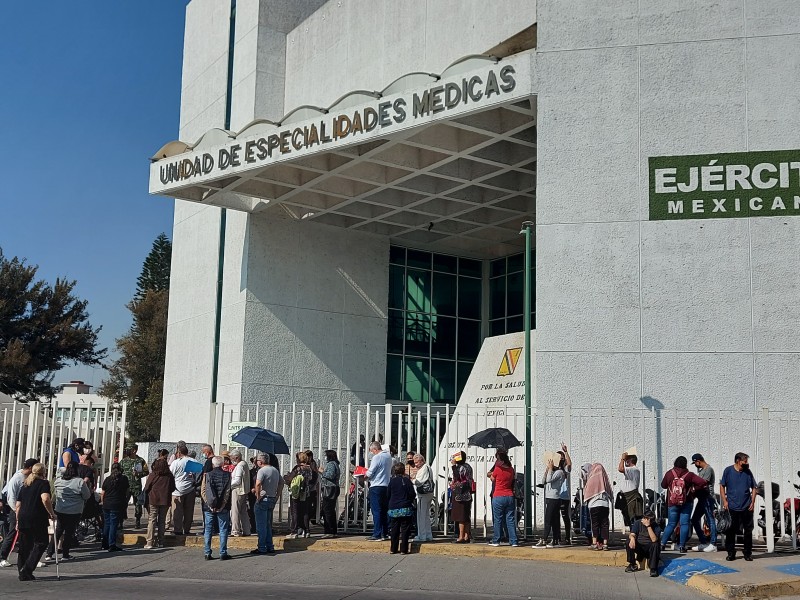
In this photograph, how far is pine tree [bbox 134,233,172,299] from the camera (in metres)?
67.0

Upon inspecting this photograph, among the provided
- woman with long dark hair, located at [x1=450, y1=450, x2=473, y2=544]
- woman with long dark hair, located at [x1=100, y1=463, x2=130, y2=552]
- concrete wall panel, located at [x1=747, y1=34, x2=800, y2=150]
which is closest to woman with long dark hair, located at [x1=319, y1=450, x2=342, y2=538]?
woman with long dark hair, located at [x1=450, y1=450, x2=473, y2=544]

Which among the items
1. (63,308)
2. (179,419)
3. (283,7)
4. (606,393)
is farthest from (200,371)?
(63,308)

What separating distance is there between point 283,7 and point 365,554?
1980cm

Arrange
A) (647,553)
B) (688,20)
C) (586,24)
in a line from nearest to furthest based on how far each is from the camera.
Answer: (647,553), (688,20), (586,24)

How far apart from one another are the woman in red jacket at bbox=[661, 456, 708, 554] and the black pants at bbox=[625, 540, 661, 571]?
122 cm

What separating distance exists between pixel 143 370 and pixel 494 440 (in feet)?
135

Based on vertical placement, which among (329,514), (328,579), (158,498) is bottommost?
(328,579)

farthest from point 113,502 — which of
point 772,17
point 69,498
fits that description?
point 772,17

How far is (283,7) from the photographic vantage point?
28.7 meters

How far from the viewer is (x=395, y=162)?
22.4 meters

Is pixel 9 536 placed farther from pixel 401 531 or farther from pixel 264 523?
pixel 401 531

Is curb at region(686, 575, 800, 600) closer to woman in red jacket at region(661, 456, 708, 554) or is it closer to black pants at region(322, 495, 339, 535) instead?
woman in red jacket at region(661, 456, 708, 554)

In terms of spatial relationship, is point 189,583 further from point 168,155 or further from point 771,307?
point 168,155

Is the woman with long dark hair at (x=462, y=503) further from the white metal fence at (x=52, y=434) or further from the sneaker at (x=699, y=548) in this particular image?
the white metal fence at (x=52, y=434)
